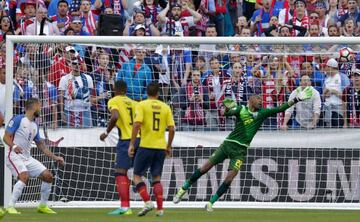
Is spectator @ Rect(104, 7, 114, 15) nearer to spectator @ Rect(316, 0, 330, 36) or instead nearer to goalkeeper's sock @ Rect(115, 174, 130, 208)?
spectator @ Rect(316, 0, 330, 36)

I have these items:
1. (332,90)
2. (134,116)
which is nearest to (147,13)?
(332,90)

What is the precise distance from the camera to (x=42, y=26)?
2519 centimetres

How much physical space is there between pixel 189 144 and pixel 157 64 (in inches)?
64.5

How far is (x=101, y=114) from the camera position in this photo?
21547 mm

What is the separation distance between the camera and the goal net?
2147cm

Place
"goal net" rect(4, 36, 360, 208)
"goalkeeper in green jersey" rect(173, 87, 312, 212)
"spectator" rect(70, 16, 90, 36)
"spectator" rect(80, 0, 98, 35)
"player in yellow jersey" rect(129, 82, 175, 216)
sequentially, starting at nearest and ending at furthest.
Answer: "player in yellow jersey" rect(129, 82, 175, 216) → "goalkeeper in green jersey" rect(173, 87, 312, 212) → "goal net" rect(4, 36, 360, 208) → "spectator" rect(70, 16, 90, 36) → "spectator" rect(80, 0, 98, 35)

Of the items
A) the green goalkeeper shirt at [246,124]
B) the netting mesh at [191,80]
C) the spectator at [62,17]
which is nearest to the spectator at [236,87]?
the netting mesh at [191,80]

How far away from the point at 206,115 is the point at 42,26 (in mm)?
5402

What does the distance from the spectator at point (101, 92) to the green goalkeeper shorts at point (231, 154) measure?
8.61 ft

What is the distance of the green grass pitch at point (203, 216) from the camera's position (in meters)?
17.5

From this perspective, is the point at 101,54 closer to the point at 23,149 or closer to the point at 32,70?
the point at 32,70

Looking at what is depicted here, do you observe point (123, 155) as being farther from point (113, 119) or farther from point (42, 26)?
point (42, 26)

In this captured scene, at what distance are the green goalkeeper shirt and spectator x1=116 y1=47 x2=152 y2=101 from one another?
2.39 meters

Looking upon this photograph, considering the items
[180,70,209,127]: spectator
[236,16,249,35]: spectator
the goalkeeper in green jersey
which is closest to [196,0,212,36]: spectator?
[236,16,249,35]: spectator
